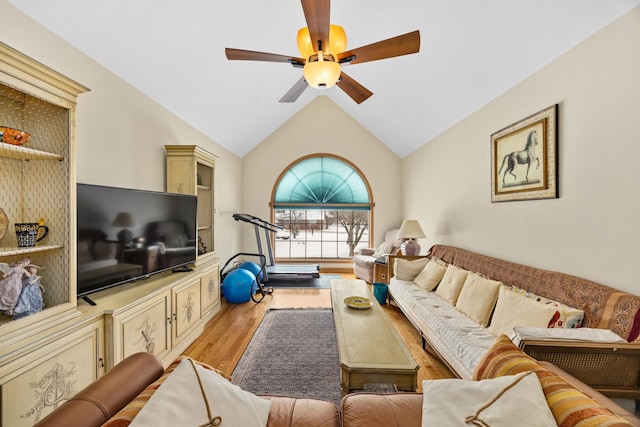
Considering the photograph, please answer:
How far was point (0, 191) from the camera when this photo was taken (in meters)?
1.53

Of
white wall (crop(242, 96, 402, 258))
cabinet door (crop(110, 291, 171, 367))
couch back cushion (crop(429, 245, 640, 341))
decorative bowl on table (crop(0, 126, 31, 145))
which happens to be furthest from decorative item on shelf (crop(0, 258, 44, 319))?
white wall (crop(242, 96, 402, 258))

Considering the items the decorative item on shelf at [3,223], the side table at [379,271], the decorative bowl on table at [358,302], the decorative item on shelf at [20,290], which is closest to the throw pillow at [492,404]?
the decorative bowl on table at [358,302]

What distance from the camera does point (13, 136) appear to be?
1.45 metres

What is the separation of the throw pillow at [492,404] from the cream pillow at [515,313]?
115 centimetres

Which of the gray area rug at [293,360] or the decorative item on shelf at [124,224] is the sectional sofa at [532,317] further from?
the decorative item on shelf at [124,224]

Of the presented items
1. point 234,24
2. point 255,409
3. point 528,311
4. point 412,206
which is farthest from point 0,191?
point 412,206

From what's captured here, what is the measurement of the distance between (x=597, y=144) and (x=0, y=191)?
3.58 metres

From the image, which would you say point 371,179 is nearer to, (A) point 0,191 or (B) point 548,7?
(B) point 548,7

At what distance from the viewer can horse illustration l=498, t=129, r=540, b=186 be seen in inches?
96.7

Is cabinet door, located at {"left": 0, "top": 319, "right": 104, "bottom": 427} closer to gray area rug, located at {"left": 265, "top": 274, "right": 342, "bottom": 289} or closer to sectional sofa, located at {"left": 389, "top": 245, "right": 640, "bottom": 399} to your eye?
sectional sofa, located at {"left": 389, "top": 245, "right": 640, "bottom": 399}

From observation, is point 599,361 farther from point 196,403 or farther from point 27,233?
point 27,233

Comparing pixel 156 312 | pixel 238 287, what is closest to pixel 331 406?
pixel 156 312

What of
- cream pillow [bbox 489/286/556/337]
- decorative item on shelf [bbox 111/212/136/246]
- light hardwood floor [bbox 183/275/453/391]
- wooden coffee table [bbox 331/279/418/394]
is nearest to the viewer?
wooden coffee table [bbox 331/279/418/394]

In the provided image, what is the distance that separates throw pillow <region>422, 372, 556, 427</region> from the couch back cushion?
3.51 feet
